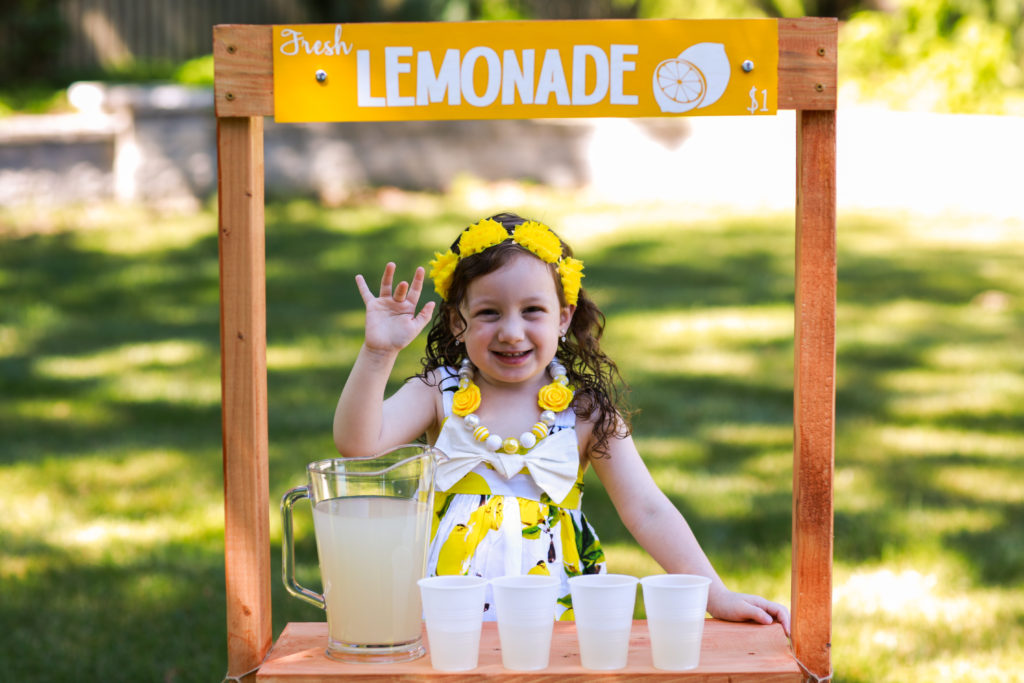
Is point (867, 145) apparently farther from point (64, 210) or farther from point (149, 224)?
point (64, 210)

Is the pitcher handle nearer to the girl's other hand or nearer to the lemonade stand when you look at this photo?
the lemonade stand

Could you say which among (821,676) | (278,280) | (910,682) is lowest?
(910,682)

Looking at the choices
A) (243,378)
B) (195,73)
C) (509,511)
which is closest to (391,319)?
(243,378)

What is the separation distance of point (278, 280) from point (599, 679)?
20.4 feet

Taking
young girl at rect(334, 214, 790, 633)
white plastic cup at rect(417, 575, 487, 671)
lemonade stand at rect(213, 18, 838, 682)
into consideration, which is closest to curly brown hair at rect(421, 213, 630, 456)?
young girl at rect(334, 214, 790, 633)

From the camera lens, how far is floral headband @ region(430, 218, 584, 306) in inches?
85.1

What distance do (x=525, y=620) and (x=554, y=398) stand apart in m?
0.60

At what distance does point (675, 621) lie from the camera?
1.68 metres

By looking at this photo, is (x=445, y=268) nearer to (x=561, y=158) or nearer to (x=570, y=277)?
(x=570, y=277)

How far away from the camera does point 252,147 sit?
1755mm

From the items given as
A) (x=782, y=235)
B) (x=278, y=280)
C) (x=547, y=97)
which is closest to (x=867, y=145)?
(x=782, y=235)

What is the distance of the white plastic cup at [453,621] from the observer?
1.67 m

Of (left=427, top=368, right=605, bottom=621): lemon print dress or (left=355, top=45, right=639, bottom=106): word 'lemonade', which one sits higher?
(left=355, top=45, right=639, bottom=106): word 'lemonade'

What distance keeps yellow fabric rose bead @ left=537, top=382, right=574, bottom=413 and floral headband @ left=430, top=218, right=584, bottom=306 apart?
17cm
